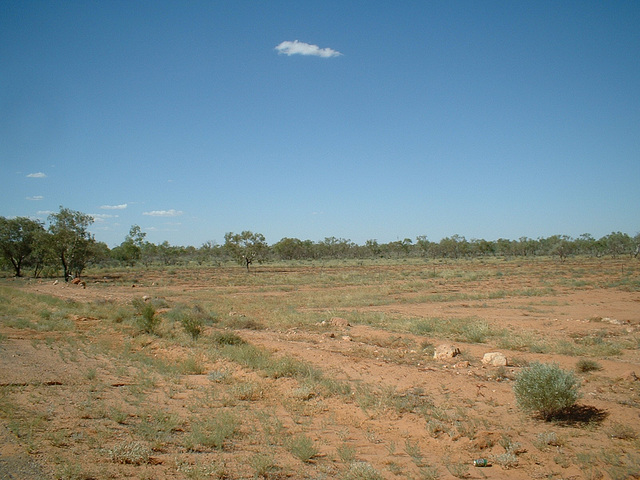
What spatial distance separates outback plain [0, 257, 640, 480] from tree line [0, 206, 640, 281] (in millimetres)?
29577

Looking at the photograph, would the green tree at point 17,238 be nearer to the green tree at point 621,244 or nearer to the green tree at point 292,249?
the green tree at point 292,249

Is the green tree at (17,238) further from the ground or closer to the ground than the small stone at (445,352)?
further from the ground

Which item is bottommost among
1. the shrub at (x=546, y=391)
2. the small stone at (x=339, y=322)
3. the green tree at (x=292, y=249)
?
the small stone at (x=339, y=322)

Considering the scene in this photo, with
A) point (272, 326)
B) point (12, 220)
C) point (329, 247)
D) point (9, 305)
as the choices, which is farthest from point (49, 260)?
point (329, 247)

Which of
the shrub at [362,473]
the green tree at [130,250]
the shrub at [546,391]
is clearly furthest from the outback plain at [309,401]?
the green tree at [130,250]

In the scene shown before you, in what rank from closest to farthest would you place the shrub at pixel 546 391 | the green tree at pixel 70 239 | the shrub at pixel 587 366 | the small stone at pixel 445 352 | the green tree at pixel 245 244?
the shrub at pixel 546 391, the shrub at pixel 587 366, the small stone at pixel 445 352, the green tree at pixel 70 239, the green tree at pixel 245 244

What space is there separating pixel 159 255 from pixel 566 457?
103 metres

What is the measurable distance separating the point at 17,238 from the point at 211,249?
56.9 metres

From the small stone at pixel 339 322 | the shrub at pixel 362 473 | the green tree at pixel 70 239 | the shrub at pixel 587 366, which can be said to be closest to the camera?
the shrub at pixel 362 473

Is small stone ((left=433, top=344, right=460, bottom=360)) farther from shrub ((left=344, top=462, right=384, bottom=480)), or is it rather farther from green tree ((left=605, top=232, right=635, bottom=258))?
green tree ((left=605, top=232, right=635, bottom=258))

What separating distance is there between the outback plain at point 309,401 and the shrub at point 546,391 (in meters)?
0.26

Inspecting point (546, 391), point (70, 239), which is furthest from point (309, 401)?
point (70, 239)

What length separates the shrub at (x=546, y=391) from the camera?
7.17 meters

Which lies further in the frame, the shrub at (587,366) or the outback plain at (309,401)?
the shrub at (587,366)
